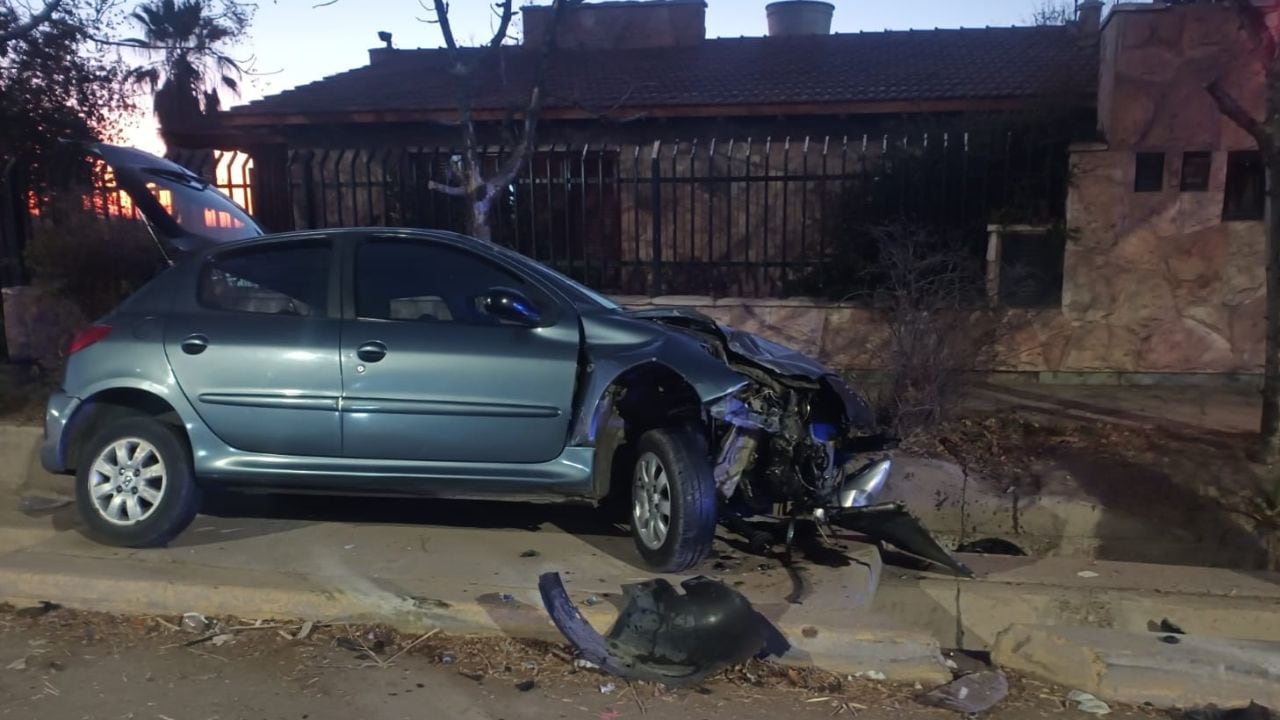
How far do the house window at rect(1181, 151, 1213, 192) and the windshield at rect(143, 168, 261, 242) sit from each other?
304 inches

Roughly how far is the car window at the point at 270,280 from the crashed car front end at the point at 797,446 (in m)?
2.08

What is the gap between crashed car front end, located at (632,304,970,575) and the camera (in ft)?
16.1

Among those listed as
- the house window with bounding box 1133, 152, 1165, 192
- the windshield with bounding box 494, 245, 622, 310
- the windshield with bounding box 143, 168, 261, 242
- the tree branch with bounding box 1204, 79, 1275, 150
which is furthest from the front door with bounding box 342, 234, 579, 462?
the house window with bounding box 1133, 152, 1165, 192

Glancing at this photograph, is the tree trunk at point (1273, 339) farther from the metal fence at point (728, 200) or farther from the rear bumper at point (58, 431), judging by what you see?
the rear bumper at point (58, 431)

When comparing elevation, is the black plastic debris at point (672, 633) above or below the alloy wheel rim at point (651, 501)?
below

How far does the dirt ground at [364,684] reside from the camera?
3.84 metres

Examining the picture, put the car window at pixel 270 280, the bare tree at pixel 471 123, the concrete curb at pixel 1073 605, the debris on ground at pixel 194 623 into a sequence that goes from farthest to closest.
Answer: the bare tree at pixel 471 123
the car window at pixel 270 280
the concrete curb at pixel 1073 605
the debris on ground at pixel 194 623

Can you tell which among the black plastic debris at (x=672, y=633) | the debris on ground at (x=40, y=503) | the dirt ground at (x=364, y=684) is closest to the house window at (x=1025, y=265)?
the dirt ground at (x=364, y=684)

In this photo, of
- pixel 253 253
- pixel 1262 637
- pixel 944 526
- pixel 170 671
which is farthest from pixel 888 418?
pixel 170 671

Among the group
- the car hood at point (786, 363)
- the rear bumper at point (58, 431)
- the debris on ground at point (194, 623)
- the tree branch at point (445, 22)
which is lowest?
the debris on ground at point (194, 623)

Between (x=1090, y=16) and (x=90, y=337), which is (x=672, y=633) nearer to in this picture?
(x=90, y=337)

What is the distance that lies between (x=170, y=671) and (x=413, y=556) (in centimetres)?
137

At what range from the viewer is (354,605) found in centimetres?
466

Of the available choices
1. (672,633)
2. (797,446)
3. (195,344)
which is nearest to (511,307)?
(797,446)
